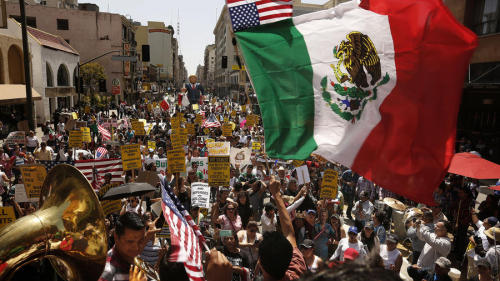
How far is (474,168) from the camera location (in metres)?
8.43

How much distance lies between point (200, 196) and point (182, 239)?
4.42m

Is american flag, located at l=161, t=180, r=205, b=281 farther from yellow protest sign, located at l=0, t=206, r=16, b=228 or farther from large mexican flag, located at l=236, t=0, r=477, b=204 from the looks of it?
yellow protest sign, located at l=0, t=206, r=16, b=228

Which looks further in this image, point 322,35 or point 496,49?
point 496,49

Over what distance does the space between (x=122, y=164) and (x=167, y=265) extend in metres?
6.57

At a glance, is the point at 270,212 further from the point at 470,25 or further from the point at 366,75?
the point at 470,25

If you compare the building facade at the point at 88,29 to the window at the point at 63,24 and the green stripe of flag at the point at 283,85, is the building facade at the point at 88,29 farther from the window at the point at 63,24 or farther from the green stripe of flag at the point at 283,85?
the green stripe of flag at the point at 283,85

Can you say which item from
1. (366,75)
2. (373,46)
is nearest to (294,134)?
(366,75)

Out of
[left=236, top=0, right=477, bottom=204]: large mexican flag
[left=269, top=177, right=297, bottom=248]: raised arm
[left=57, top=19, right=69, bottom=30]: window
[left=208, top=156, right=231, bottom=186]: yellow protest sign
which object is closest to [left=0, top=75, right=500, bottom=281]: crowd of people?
[left=269, top=177, right=297, bottom=248]: raised arm

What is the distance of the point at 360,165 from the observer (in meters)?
3.87

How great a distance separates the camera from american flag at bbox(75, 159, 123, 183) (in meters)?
8.49

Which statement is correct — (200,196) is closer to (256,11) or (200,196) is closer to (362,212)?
(362,212)

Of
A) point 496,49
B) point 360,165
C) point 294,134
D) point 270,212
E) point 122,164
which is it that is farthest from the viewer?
point 496,49

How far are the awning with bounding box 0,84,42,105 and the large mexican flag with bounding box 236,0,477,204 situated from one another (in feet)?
81.8

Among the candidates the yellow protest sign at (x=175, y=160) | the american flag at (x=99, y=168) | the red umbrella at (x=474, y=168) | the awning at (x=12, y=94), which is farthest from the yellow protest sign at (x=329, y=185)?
the awning at (x=12, y=94)
